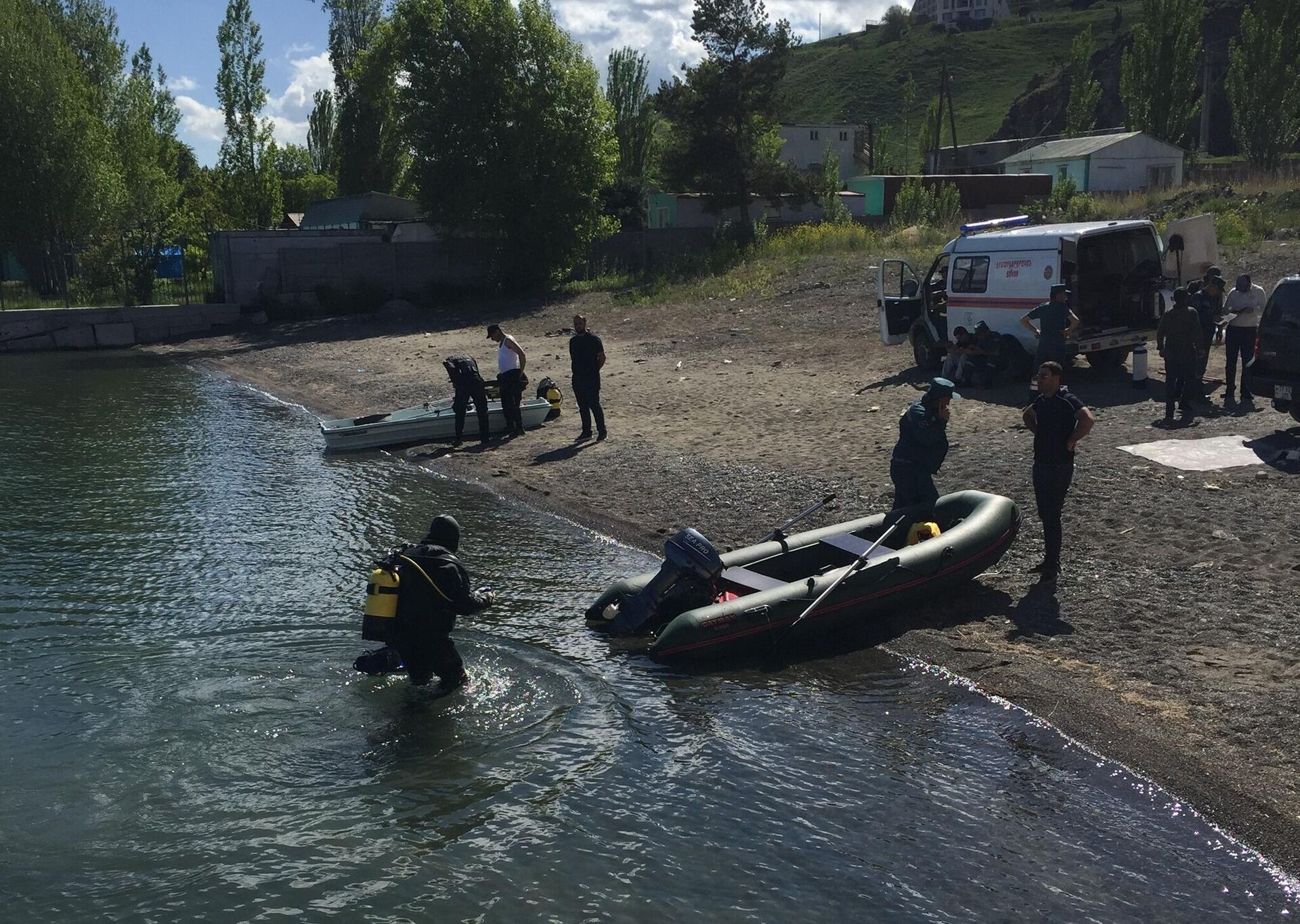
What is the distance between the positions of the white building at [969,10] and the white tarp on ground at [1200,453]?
6511 inches

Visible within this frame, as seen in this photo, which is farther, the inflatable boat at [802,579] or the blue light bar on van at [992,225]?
the blue light bar on van at [992,225]

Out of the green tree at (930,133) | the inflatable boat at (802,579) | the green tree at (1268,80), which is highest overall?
the green tree at (930,133)

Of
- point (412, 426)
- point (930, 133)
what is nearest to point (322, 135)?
point (930, 133)

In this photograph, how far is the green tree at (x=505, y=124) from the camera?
3697cm

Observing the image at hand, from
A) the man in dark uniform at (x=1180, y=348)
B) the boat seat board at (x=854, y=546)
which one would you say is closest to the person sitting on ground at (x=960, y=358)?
the man in dark uniform at (x=1180, y=348)

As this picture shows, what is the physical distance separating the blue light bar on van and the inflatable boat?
30.0ft

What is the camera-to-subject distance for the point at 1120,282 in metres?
16.5

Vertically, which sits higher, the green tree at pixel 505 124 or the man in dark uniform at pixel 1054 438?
the green tree at pixel 505 124

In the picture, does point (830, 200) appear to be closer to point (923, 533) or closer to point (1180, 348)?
point (1180, 348)

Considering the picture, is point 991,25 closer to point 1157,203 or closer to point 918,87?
point 918,87

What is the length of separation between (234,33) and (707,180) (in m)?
23.0

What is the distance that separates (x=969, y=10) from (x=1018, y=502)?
17593cm

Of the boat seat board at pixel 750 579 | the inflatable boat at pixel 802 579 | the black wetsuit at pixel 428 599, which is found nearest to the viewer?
the black wetsuit at pixel 428 599

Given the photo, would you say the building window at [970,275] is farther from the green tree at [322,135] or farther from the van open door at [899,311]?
the green tree at [322,135]
